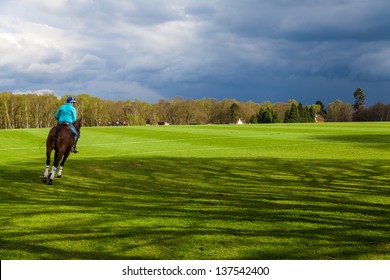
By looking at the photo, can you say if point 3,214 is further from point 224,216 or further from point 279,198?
point 279,198

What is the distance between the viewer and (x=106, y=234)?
25.0 ft

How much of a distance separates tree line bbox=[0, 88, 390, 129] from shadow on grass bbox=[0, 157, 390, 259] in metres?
134

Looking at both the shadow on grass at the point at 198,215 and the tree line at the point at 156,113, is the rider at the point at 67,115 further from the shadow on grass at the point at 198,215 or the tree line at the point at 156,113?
the tree line at the point at 156,113

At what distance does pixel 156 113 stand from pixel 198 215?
18945cm

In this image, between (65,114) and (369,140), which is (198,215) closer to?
(65,114)

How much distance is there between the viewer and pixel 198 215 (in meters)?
8.98

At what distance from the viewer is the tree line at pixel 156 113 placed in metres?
156

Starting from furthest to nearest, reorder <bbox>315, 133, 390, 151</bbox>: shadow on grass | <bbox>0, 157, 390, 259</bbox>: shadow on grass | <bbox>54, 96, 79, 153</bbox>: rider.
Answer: <bbox>315, 133, 390, 151</bbox>: shadow on grass → <bbox>54, 96, 79, 153</bbox>: rider → <bbox>0, 157, 390, 259</bbox>: shadow on grass

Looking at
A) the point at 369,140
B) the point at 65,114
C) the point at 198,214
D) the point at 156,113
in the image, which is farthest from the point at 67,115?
the point at 156,113

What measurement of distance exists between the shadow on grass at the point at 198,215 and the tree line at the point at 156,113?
134 m

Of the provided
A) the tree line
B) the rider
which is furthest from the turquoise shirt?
the tree line

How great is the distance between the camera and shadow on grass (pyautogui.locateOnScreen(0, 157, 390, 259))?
6.71m

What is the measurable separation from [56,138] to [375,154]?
1585 centimetres

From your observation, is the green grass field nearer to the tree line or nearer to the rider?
the rider
